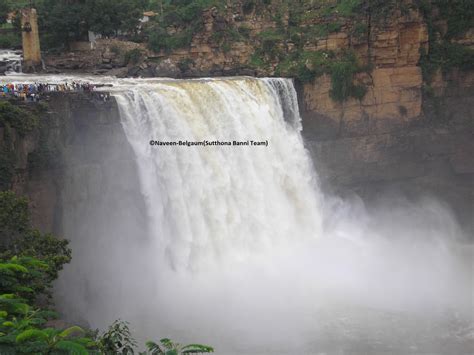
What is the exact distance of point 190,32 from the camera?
128ft

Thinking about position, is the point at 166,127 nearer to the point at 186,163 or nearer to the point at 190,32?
the point at 186,163

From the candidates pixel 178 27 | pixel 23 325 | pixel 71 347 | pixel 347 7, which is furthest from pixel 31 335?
pixel 178 27

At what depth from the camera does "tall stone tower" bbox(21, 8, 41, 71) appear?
36.1 meters

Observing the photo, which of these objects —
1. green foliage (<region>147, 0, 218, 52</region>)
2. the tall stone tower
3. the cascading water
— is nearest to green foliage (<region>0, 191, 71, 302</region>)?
the cascading water

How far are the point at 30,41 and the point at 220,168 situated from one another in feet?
50.4

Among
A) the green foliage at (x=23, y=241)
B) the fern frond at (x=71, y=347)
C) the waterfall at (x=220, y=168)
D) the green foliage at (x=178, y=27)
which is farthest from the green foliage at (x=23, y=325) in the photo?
the green foliage at (x=178, y=27)

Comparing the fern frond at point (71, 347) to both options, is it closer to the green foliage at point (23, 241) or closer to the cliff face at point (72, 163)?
the green foliage at point (23, 241)

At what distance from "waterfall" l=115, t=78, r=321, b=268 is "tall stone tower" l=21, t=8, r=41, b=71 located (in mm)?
10433

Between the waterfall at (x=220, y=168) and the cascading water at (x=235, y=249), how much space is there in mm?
62

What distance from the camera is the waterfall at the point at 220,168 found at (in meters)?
26.5

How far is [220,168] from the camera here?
28.8 m

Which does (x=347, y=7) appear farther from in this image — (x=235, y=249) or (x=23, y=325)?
(x=23, y=325)

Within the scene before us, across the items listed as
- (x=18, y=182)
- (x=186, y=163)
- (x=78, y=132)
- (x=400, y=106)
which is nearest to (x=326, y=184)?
(x=400, y=106)

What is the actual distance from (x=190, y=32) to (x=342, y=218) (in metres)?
14.9
